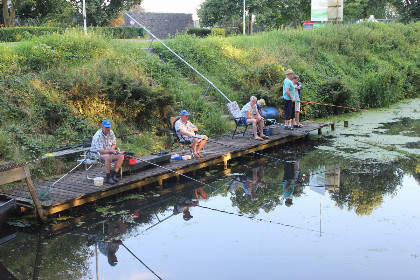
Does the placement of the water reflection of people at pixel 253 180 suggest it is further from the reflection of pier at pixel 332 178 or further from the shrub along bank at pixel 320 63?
the shrub along bank at pixel 320 63

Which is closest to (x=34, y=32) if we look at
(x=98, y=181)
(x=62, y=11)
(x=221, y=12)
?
(x=62, y=11)

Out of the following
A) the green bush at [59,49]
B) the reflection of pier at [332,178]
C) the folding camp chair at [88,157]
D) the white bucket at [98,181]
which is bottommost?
the reflection of pier at [332,178]

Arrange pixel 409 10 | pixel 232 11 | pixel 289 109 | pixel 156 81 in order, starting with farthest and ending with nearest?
pixel 409 10
pixel 232 11
pixel 156 81
pixel 289 109

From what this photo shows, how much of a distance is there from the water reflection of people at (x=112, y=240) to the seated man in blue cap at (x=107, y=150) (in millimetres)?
1272

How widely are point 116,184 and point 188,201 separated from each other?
1.34m

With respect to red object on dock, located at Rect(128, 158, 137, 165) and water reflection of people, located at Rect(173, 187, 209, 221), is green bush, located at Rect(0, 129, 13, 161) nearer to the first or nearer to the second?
red object on dock, located at Rect(128, 158, 137, 165)

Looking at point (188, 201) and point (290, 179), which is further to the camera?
point (290, 179)

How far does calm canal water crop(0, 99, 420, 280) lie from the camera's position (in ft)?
21.8

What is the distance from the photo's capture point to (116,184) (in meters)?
9.40

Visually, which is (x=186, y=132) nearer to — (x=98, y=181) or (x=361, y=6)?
(x=98, y=181)

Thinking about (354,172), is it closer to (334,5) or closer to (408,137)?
(408,137)

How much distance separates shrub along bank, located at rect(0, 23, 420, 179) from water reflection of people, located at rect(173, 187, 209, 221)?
2382mm

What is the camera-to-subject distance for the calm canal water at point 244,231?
6.64 m

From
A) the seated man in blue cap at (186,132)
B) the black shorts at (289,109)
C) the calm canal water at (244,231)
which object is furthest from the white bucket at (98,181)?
the black shorts at (289,109)
